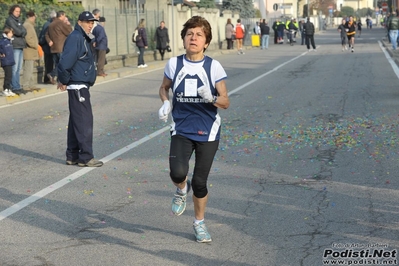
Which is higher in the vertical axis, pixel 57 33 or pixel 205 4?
pixel 205 4

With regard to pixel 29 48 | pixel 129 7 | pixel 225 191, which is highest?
pixel 129 7

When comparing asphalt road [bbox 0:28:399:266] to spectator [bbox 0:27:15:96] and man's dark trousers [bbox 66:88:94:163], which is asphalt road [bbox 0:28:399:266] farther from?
spectator [bbox 0:27:15:96]

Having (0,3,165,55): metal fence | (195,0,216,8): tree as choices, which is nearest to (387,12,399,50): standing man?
(0,3,165,55): metal fence

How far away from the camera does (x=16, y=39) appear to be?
18000 mm

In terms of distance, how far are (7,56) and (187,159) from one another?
1194 cm

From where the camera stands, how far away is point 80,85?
9.76 metres

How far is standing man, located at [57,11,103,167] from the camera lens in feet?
31.5

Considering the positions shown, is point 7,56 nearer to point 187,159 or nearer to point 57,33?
point 57,33

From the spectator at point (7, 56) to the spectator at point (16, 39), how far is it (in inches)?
11.4

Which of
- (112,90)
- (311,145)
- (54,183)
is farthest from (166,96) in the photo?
(112,90)

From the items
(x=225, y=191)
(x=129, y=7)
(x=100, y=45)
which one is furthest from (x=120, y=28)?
(x=225, y=191)

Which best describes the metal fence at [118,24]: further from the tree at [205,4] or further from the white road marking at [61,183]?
the tree at [205,4]

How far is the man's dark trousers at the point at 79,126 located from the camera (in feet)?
32.0

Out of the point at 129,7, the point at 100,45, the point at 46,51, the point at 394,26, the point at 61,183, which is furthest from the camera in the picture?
the point at 394,26
